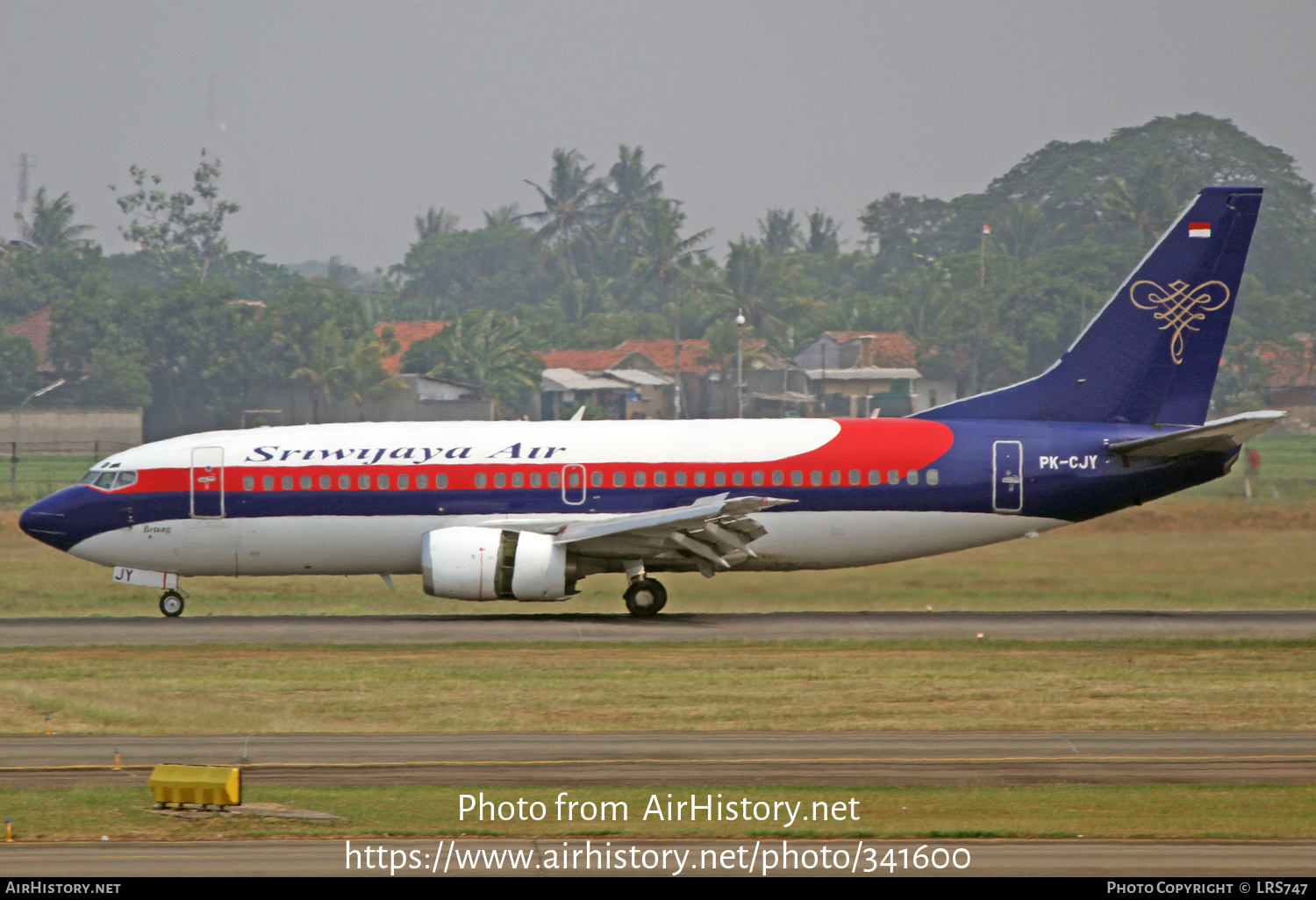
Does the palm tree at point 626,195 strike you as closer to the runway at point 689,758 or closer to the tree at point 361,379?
the tree at point 361,379

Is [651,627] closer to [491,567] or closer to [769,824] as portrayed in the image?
[491,567]

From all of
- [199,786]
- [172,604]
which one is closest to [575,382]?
[172,604]

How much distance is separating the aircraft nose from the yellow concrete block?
19.0 metres

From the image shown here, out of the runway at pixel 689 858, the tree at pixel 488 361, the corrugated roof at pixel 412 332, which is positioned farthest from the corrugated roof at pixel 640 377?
the runway at pixel 689 858

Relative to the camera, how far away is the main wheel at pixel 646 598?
3391cm

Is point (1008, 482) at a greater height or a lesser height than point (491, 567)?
greater

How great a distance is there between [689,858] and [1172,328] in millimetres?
23478

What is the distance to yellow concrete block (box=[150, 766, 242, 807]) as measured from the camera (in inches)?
660

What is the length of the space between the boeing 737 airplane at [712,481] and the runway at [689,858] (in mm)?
18021

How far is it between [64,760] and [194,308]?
87799 mm

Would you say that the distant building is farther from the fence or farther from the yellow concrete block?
the yellow concrete block

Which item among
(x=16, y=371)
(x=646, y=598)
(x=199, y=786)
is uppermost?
(x=16, y=371)

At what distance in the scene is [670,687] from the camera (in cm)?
2500

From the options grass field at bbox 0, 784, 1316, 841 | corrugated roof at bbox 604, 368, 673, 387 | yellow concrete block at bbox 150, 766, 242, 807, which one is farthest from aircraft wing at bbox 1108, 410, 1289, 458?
corrugated roof at bbox 604, 368, 673, 387
